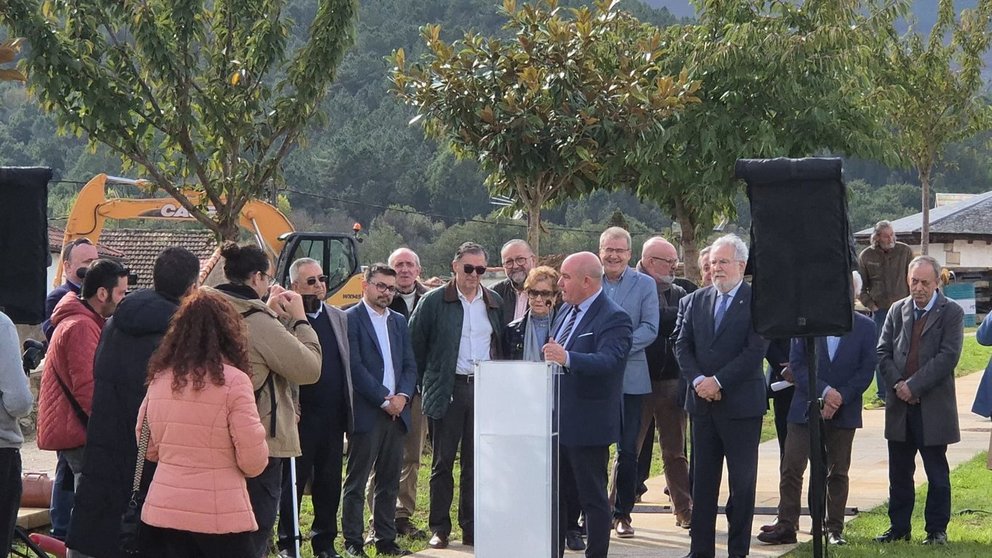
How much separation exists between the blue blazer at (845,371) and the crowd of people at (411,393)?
16mm

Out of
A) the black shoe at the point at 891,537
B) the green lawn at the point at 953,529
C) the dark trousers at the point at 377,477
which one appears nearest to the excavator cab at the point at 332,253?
the green lawn at the point at 953,529

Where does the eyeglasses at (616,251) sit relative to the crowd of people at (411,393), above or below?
above

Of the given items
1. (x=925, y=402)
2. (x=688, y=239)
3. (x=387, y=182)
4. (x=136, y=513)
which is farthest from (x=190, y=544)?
(x=387, y=182)

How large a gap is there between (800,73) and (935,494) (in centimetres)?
934

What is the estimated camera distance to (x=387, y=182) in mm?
100250

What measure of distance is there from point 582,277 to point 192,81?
619 cm

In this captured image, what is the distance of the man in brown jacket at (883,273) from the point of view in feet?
53.7

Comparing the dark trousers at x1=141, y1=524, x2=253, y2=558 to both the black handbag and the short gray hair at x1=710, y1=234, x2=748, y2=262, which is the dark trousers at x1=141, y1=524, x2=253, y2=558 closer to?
the black handbag

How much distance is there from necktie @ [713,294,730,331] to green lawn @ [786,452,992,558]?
1.63 meters

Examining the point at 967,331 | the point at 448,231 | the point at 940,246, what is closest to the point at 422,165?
the point at 448,231

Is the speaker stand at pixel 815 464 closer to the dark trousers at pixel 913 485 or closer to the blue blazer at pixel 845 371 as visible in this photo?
the blue blazer at pixel 845 371

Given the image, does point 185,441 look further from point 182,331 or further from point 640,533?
point 640,533

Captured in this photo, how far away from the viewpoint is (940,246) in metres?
53.1

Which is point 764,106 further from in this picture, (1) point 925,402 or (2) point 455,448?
(2) point 455,448
